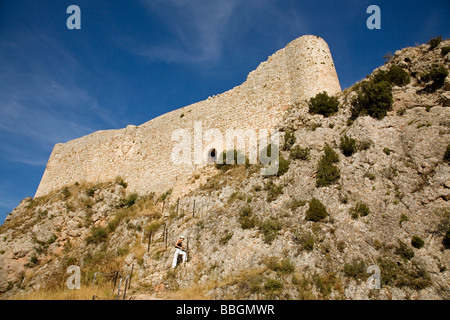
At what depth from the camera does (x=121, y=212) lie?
18344mm

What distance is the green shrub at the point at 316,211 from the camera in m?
9.37

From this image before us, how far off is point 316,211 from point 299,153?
3.49 meters

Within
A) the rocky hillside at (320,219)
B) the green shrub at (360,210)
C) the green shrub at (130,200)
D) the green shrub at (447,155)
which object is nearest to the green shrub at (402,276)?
the rocky hillside at (320,219)

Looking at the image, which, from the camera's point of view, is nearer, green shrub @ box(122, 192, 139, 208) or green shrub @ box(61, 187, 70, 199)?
green shrub @ box(122, 192, 139, 208)

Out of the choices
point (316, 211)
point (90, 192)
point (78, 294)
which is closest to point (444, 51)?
point (316, 211)

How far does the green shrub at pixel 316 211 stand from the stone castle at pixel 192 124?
6986 millimetres

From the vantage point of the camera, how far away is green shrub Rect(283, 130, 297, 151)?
1327 centimetres

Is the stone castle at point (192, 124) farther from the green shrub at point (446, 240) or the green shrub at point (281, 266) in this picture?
the green shrub at point (446, 240)

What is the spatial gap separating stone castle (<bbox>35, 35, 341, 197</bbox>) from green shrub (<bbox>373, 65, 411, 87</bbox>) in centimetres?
270

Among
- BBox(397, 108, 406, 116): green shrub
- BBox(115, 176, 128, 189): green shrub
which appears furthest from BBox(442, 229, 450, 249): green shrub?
BBox(115, 176, 128, 189): green shrub

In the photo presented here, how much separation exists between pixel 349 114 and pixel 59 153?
89.9 feet

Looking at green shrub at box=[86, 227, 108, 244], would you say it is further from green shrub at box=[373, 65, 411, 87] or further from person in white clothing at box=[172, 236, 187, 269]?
green shrub at box=[373, 65, 411, 87]
